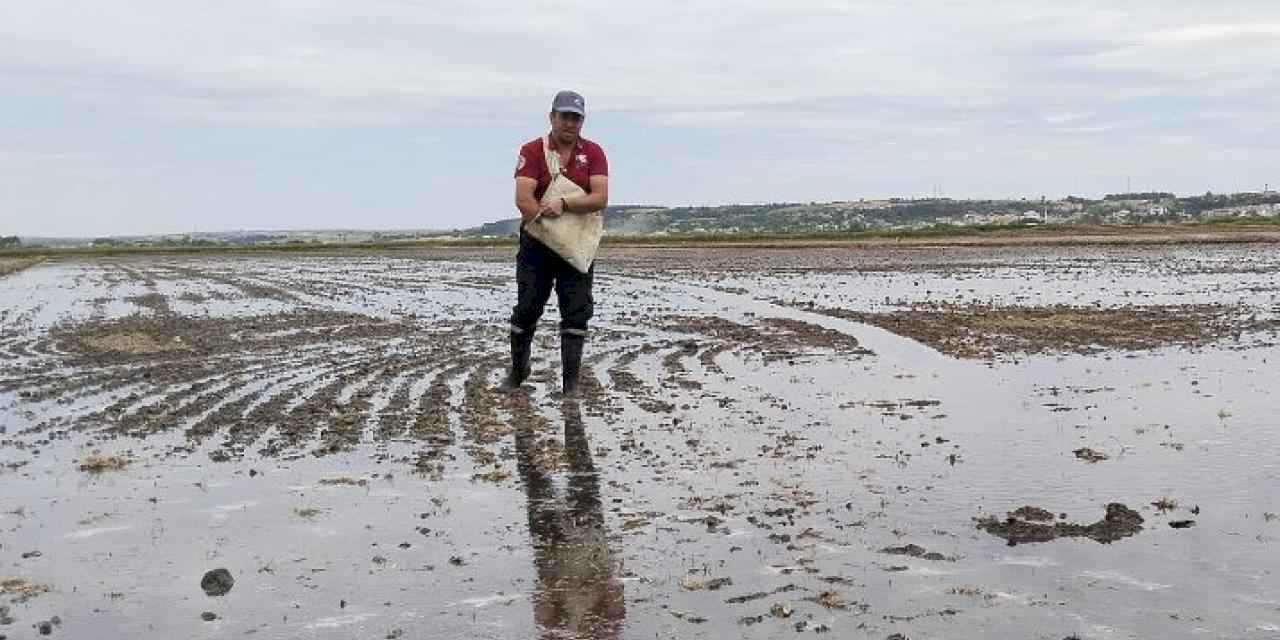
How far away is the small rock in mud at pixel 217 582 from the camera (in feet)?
16.1

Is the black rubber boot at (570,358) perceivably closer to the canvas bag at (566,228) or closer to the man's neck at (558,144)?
the canvas bag at (566,228)

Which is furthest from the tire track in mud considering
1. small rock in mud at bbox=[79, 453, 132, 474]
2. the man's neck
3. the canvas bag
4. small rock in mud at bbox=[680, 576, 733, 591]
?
small rock in mud at bbox=[680, 576, 733, 591]

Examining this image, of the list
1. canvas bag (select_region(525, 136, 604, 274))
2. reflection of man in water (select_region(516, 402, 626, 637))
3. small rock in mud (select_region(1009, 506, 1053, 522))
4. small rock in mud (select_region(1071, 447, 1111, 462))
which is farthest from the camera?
canvas bag (select_region(525, 136, 604, 274))

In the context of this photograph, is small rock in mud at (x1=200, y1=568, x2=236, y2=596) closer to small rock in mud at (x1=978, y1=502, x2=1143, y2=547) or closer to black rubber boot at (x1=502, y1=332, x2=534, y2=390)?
small rock in mud at (x1=978, y1=502, x2=1143, y2=547)

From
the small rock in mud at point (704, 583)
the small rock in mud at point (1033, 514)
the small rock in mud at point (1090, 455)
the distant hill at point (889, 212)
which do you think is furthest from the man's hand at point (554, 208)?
the distant hill at point (889, 212)

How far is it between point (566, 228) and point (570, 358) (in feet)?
3.67

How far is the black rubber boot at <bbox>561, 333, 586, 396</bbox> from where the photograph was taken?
32.9 feet

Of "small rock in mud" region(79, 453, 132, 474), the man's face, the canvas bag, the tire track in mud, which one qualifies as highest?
the man's face

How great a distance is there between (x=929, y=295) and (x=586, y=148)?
15216mm

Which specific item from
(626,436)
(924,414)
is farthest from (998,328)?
(626,436)

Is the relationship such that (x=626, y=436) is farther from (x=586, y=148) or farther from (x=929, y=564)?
(x=929, y=564)

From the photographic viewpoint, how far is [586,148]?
9.45m

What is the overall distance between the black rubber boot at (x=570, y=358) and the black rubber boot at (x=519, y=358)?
393 millimetres

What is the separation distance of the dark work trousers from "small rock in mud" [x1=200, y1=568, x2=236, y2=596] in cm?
488
